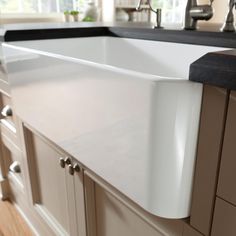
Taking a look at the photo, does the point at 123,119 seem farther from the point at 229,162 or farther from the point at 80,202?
the point at 80,202

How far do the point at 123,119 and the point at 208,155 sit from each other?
158 mm

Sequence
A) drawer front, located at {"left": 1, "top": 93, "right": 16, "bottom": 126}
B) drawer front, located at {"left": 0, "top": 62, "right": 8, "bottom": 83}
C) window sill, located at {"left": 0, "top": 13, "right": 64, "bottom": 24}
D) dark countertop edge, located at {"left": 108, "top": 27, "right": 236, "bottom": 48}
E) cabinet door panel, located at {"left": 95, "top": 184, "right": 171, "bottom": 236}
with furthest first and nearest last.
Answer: window sill, located at {"left": 0, "top": 13, "right": 64, "bottom": 24} → drawer front, located at {"left": 1, "top": 93, "right": 16, "bottom": 126} → drawer front, located at {"left": 0, "top": 62, "right": 8, "bottom": 83} → dark countertop edge, located at {"left": 108, "top": 27, "right": 236, "bottom": 48} → cabinet door panel, located at {"left": 95, "top": 184, "right": 171, "bottom": 236}

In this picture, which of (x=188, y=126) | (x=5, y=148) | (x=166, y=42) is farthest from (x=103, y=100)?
(x=5, y=148)

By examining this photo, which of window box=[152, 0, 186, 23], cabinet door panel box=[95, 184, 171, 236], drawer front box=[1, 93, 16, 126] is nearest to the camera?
cabinet door panel box=[95, 184, 171, 236]

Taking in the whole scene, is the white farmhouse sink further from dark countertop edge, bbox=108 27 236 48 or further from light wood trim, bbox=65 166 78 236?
light wood trim, bbox=65 166 78 236

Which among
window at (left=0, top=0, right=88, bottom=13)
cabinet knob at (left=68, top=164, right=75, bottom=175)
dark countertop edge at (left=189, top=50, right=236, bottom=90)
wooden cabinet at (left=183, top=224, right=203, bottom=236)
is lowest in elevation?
cabinet knob at (left=68, top=164, right=75, bottom=175)

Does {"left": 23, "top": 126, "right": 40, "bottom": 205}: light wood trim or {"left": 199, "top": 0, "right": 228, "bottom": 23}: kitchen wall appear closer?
{"left": 23, "top": 126, "right": 40, "bottom": 205}: light wood trim

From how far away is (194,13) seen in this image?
36.6 inches

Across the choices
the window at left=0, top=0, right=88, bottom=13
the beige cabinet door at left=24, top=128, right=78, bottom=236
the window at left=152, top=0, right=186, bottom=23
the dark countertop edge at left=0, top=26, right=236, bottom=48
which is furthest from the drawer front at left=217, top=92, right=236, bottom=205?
the window at left=152, top=0, right=186, bottom=23

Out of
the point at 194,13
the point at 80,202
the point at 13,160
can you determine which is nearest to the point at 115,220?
the point at 80,202

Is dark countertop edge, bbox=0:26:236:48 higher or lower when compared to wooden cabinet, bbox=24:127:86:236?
higher

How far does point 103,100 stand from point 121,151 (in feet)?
0.35

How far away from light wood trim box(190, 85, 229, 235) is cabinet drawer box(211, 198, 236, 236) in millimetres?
11

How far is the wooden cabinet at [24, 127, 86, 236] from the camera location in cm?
83
